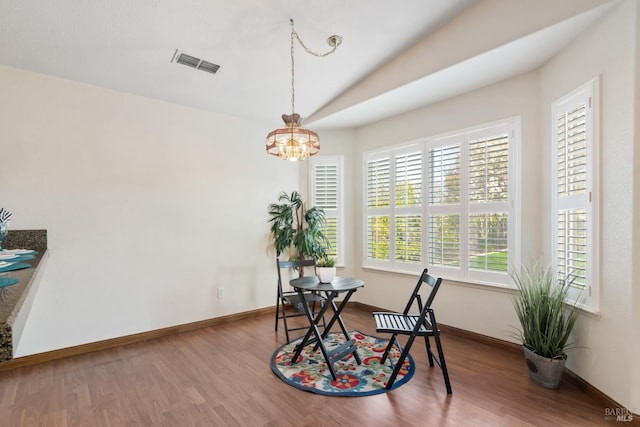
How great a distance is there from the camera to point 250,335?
11.5 ft

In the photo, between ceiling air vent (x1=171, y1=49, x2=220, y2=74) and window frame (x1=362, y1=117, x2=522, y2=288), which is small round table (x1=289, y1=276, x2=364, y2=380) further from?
ceiling air vent (x1=171, y1=49, x2=220, y2=74)

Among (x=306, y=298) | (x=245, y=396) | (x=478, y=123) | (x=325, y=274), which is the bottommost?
(x=245, y=396)

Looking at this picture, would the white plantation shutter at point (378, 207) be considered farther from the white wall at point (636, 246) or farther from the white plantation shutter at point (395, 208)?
the white wall at point (636, 246)

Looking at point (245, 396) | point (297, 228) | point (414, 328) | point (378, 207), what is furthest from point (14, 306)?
point (378, 207)

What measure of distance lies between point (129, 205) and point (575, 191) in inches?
162

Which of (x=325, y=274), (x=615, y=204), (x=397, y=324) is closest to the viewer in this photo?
(x=615, y=204)

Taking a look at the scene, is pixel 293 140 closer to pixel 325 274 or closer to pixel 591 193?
pixel 325 274

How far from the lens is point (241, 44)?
8.80 feet

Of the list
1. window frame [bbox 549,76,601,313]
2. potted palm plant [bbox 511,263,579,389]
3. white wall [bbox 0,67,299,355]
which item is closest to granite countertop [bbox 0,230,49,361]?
white wall [bbox 0,67,299,355]

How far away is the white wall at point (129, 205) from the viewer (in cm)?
288

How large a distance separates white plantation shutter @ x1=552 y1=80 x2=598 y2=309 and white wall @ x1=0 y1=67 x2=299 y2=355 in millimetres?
3248

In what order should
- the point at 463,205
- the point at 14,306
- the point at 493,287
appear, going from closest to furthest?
the point at 14,306 → the point at 493,287 → the point at 463,205

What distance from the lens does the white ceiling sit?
7.36 feet

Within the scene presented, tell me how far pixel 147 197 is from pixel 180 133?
2.76 ft
